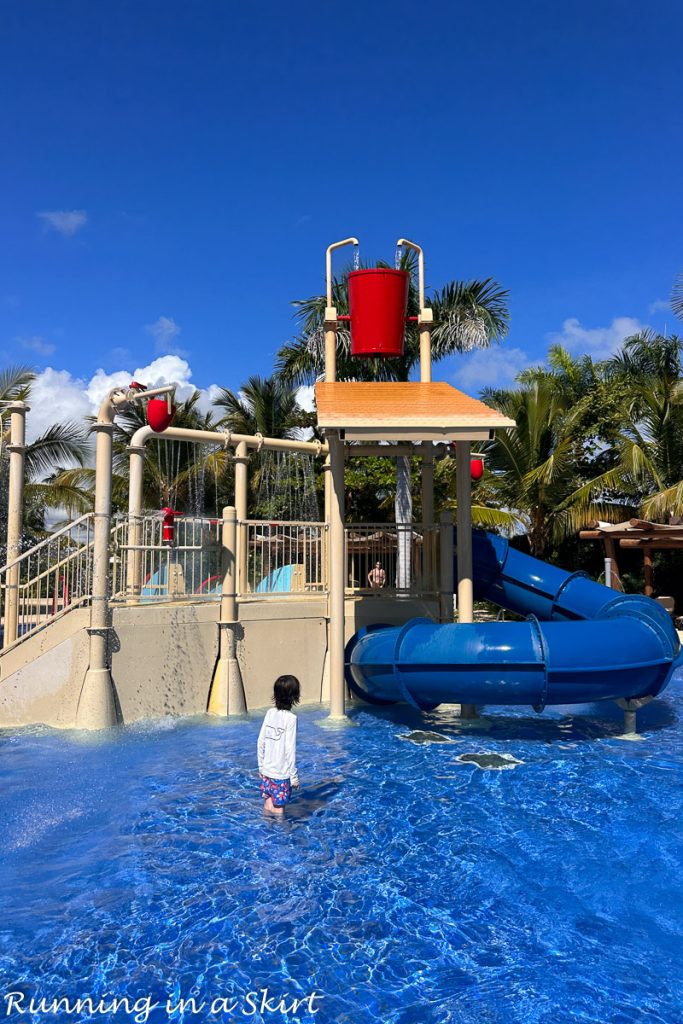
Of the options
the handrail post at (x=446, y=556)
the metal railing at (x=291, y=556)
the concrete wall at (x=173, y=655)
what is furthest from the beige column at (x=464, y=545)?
the metal railing at (x=291, y=556)

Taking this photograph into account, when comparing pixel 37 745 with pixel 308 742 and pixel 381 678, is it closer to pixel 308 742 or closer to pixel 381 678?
pixel 308 742

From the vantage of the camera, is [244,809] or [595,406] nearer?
[244,809]

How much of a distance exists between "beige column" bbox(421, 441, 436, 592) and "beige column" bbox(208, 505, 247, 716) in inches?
110

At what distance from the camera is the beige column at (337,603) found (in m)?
9.26

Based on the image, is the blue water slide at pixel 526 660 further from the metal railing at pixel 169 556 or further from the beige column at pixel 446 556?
the metal railing at pixel 169 556

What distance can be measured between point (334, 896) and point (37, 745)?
15.3 feet

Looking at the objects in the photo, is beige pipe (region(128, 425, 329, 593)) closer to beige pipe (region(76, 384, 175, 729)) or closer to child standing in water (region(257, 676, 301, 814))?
beige pipe (region(76, 384, 175, 729))

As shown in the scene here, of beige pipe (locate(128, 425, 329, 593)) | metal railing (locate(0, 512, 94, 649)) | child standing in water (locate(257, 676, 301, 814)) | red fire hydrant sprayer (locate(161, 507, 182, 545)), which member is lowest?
child standing in water (locate(257, 676, 301, 814))

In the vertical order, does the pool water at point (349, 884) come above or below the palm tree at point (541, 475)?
below

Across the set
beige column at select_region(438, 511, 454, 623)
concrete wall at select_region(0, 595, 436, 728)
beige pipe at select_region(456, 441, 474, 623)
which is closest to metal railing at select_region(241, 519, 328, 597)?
concrete wall at select_region(0, 595, 436, 728)

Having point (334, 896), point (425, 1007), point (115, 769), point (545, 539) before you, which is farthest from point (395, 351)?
point (545, 539)

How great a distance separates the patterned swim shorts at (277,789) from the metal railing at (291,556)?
15.3 feet

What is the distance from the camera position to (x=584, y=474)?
24016mm

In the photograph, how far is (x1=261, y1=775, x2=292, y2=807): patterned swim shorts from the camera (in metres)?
5.69
